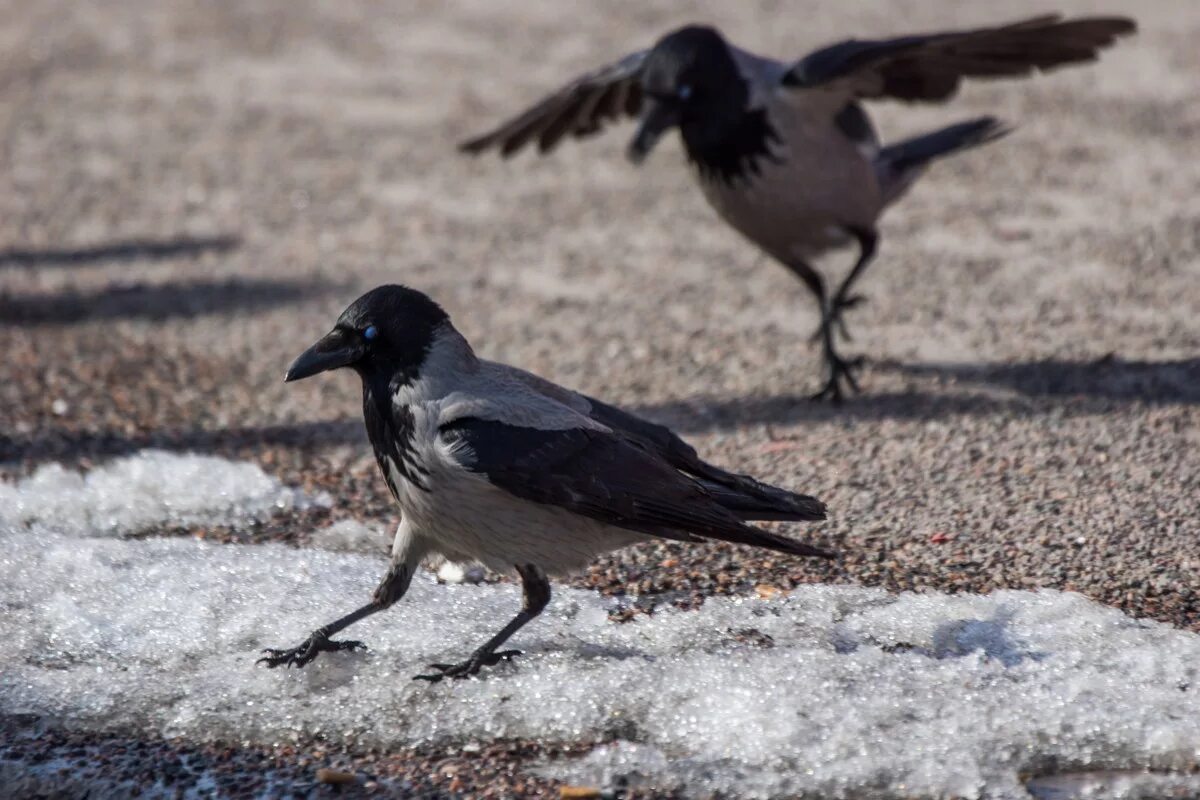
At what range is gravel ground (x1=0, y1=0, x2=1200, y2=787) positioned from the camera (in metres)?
4.84

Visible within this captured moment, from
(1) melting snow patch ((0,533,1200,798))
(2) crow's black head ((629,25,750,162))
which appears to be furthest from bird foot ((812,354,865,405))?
(1) melting snow patch ((0,533,1200,798))

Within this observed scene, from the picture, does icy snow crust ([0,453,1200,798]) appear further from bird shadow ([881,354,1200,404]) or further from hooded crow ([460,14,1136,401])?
hooded crow ([460,14,1136,401])

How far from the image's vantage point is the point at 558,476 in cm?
381

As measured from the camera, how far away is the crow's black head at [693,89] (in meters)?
5.59

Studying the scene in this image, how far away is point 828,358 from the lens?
572 cm

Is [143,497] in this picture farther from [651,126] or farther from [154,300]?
[154,300]

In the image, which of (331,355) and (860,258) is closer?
(331,355)

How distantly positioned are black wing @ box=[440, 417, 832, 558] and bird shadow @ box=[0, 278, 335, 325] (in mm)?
3496

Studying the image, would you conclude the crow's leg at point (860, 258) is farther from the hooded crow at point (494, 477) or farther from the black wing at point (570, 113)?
the hooded crow at point (494, 477)

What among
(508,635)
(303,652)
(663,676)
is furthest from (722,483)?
(303,652)

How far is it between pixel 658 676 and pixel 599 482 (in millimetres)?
468

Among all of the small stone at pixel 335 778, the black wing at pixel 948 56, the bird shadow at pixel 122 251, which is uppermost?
the black wing at pixel 948 56

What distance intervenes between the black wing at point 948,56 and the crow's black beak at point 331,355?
2.19m

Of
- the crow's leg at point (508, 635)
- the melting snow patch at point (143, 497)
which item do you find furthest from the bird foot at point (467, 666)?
the melting snow patch at point (143, 497)
